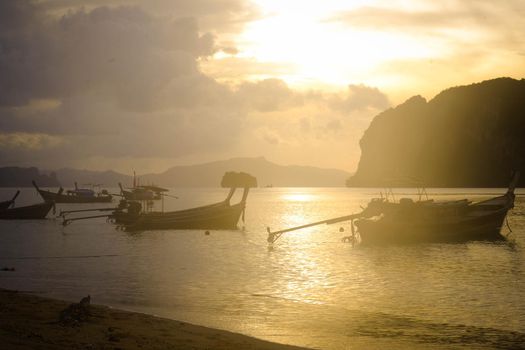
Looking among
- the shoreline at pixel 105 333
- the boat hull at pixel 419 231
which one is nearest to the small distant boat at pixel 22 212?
the boat hull at pixel 419 231

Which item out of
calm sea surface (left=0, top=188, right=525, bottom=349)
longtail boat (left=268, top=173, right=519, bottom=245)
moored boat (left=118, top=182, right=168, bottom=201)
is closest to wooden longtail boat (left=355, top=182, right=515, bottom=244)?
longtail boat (left=268, top=173, right=519, bottom=245)

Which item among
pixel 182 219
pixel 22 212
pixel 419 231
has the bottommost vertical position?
pixel 419 231

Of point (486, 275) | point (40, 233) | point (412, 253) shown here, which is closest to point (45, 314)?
point (486, 275)

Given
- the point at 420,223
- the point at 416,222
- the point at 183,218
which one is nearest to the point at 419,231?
the point at 420,223

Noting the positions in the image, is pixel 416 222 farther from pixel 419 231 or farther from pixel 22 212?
pixel 22 212

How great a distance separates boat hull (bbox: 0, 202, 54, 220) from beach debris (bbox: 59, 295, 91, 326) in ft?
219

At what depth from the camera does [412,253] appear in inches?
1569

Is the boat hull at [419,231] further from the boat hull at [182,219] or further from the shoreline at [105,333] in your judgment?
the shoreline at [105,333]

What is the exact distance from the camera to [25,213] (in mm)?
77375

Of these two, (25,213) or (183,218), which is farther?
(25,213)

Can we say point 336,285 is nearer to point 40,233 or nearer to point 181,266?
point 181,266

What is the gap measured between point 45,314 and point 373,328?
386 inches

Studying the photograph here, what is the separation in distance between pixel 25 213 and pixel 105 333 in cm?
7043

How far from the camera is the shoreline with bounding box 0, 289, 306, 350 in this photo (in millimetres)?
12047
